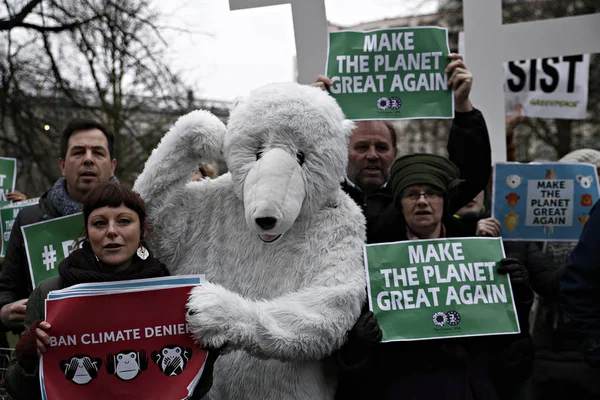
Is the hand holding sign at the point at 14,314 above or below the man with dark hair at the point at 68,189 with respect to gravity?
below

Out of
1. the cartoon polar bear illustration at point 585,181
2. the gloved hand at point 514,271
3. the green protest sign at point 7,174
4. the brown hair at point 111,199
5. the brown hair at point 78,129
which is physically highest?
the brown hair at point 78,129

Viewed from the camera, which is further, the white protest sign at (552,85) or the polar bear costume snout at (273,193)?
the white protest sign at (552,85)

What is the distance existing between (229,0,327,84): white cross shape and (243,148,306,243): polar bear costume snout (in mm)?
1311

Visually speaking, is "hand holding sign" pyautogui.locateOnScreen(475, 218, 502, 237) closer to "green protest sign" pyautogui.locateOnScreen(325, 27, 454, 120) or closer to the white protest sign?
"green protest sign" pyautogui.locateOnScreen(325, 27, 454, 120)

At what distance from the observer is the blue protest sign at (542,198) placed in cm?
408

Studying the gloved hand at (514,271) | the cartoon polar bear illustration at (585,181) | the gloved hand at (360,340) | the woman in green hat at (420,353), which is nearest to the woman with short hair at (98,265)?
the gloved hand at (360,340)

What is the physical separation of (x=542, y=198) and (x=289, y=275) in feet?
6.01

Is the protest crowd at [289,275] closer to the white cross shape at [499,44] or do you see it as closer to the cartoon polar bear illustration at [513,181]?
the cartoon polar bear illustration at [513,181]

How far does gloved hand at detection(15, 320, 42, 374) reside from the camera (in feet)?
8.54

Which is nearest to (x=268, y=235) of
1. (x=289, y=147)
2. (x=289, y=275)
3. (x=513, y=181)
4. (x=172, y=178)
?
(x=289, y=275)

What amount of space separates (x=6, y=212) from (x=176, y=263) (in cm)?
190

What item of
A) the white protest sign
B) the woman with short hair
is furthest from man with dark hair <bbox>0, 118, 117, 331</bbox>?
the white protest sign

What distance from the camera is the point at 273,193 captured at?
9.16 ft

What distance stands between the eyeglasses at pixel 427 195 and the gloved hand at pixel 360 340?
68 cm
